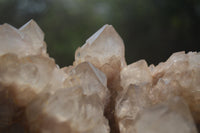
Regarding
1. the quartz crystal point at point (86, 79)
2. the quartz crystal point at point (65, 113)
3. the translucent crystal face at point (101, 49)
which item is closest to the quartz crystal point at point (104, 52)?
the translucent crystal face at point (101, 49)

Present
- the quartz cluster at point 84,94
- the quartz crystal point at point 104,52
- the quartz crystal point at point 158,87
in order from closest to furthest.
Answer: the quartz cluster at point 84,94 → the quartz crystal point at point 158,87 → the quartz crystal point at point 104,52

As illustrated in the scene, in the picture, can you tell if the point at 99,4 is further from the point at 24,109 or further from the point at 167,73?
the point at 24,109

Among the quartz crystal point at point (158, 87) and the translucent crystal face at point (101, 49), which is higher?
the translucent crystal face at point (101, 49)

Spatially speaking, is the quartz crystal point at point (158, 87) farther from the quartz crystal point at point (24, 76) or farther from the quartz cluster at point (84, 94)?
the quartz crystal point at point (24, 76)

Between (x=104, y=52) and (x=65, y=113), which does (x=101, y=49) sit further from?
(x=65, y=113)

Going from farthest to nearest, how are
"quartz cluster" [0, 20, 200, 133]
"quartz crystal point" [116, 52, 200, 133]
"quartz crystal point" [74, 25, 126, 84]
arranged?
"quartz crystal point" [74, 25, 126, 84] < "quartz crystal point" [116, 52, 200, 133] < "quartz cluster" [0, 20, 200, 133]

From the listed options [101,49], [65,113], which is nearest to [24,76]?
[65,113]

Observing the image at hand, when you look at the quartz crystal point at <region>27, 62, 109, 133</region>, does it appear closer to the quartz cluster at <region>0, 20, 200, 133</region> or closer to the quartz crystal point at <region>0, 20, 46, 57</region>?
the quartz cluster at <region>0, 20, 200, 133</region>

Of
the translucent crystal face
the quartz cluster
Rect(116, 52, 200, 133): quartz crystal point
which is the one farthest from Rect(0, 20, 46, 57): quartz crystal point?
Rect(116, 52, 200, 133): quartz crystal point
